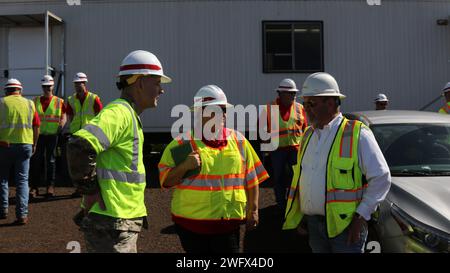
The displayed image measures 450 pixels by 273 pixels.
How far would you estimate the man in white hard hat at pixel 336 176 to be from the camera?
289 centimetres

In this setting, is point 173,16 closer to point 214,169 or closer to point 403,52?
point 403,52

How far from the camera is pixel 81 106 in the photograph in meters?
7.66

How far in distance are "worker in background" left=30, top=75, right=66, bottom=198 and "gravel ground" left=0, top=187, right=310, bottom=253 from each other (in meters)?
0.51

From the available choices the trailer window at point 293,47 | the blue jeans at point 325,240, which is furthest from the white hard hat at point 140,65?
the trailer window at point 293,47

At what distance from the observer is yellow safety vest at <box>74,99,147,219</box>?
2.46m

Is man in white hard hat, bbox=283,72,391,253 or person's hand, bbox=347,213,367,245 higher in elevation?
man in white hard hat, bbox=283,72,391,253

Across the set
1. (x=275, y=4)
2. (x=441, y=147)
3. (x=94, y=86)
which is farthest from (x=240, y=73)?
(x=441, y=147)

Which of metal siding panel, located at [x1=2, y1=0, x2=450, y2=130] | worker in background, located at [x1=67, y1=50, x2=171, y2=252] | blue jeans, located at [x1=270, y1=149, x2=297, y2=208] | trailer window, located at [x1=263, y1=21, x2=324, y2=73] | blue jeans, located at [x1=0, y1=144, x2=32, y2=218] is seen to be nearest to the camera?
worker in background, located at [x1=67, y1=50, x2=171, y2=252]

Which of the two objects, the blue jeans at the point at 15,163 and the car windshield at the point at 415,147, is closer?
the car windshield at the point at 415,147

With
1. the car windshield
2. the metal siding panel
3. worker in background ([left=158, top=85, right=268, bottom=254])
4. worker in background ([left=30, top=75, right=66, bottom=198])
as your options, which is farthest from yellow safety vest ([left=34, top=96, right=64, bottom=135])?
the car windshield

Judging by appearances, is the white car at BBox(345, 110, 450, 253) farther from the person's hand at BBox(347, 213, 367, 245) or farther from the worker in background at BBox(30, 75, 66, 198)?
the worker in background at BBox(30, 75, 66, 198)

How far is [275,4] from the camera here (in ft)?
34.3

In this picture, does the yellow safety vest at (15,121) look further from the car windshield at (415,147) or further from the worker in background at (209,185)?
the car windshield at (415,147)

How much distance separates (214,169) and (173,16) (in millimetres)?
7827
